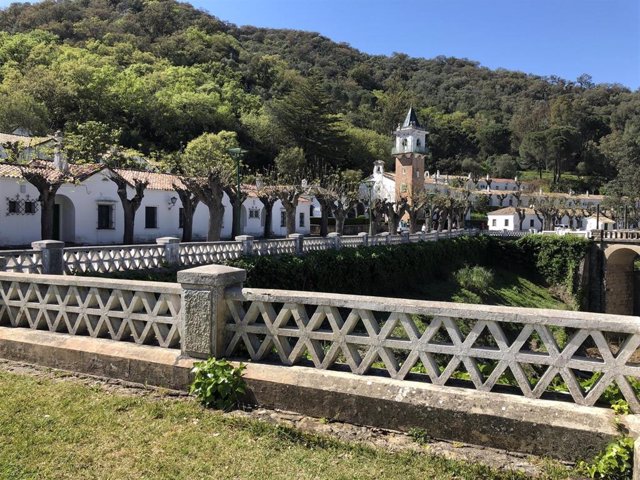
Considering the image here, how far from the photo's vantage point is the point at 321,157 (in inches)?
2474

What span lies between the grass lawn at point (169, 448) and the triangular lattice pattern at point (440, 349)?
69 centimetres

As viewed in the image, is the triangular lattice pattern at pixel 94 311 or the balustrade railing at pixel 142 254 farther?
the balustrade railing at pixel 142 254

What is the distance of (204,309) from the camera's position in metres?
4.81

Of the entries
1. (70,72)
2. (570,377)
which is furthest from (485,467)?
(70,72)

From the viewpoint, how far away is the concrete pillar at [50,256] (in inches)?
476

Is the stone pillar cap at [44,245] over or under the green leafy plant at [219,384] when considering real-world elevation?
over

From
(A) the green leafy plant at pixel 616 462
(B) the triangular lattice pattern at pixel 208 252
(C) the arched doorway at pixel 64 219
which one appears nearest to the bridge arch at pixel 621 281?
(B) the triangular lattice pattern at pixel 208 252

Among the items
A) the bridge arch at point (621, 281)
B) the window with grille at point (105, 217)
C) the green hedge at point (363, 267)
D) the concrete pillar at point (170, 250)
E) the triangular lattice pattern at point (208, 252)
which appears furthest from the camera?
the bridge arch at point (621, 281)

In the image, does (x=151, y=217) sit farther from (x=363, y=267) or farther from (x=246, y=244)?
(x=363, y=267)

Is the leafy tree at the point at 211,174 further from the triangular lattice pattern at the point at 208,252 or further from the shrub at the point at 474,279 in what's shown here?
the shrub at the point at 474,279

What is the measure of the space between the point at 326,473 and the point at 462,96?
14081cm

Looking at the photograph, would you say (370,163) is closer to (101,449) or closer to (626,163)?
(626,163)

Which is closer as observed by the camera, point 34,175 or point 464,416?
point 464,416

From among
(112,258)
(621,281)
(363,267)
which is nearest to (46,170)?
(112,258)
